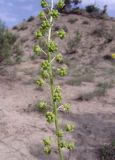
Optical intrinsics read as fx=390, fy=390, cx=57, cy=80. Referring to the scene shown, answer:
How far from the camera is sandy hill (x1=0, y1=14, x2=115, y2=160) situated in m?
6.82

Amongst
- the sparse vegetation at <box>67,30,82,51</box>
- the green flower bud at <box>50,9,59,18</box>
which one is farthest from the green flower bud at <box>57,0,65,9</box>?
the sparse vegetation at <box>67,30,82,51</box>

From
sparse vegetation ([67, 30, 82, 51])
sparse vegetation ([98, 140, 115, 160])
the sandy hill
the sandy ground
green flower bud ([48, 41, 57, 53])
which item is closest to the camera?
green flower bud ([48, 41, 57, 53])

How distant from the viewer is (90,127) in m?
7.87

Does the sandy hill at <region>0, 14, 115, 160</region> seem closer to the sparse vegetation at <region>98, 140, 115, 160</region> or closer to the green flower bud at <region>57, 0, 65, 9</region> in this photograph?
the sparse vegetation at <region>98, 140, 115, 160</region>

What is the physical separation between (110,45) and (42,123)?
27.3 feet

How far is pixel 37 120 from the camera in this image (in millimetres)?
8016

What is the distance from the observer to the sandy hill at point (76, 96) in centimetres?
682

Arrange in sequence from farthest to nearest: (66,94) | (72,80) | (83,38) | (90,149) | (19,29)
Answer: (19,29) < (83,38) < (72,80) < (66,94) < (90,149)

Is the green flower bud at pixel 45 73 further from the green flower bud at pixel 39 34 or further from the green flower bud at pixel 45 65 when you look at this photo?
the green flower bud at pixel 39 34

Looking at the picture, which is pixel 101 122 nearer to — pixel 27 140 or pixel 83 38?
pixel 27 140

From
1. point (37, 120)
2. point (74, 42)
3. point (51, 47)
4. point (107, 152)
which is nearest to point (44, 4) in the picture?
point (51, 47)

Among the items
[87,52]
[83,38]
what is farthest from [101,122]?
[83,38]

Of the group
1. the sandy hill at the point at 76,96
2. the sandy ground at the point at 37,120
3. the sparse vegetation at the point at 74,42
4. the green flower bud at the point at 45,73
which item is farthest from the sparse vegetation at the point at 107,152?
the sparse vegetation at the point at 74,42

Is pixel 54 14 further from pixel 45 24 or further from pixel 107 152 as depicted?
pixel 107 152
